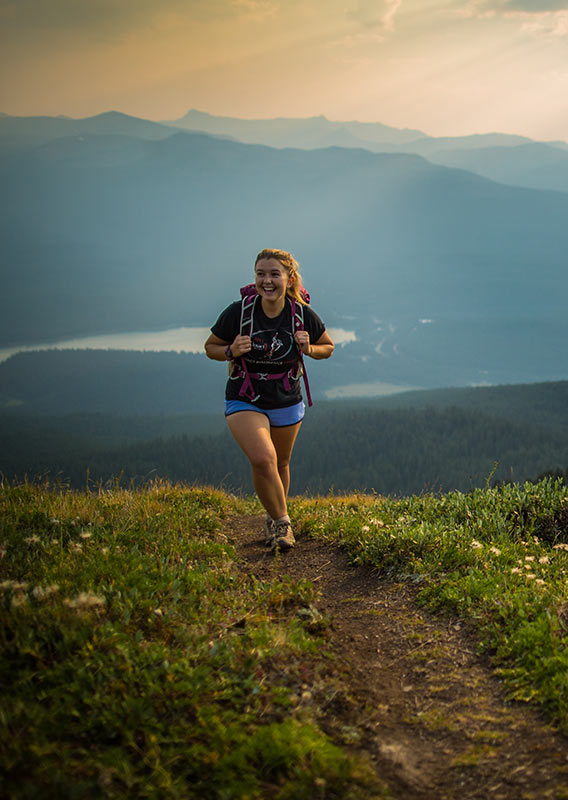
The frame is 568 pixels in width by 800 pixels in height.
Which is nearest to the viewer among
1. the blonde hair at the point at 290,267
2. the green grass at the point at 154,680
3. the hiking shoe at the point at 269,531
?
the green grass at the point at 154,680

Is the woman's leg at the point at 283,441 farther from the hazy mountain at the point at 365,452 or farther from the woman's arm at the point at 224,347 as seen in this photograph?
the hazy mountain at the point at 365,452

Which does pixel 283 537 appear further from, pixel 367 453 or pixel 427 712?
pixel 367 453

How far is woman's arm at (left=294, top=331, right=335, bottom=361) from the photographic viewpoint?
6.12 meters

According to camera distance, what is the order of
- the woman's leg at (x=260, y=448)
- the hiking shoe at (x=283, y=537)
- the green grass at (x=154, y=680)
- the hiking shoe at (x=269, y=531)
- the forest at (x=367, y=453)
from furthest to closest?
1. the forest at (x=367, y=453)
2. the hiking shoe at (x=269, y=531)
3. the hiking shoe at (x=283, y=537)
4. the woman's leg at (x=260, y=448)
5. the green grass at (x=154, y=680)

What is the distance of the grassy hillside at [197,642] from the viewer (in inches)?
112

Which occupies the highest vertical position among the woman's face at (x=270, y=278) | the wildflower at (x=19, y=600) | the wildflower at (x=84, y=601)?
the woman's face at (x=270, y=278)

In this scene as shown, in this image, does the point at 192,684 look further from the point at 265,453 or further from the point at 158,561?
the point at 265,453

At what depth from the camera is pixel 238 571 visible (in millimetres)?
5660

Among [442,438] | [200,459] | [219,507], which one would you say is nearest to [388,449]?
[442,438]

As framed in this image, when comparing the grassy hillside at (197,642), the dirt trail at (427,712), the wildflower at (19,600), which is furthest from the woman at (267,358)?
the wildflower at (19,600)

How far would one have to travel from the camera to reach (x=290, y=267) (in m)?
6.23

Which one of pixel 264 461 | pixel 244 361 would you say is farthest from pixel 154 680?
pixel 244 361

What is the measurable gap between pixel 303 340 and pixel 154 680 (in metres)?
3.65

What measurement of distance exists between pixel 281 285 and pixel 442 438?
16109 centimetres
